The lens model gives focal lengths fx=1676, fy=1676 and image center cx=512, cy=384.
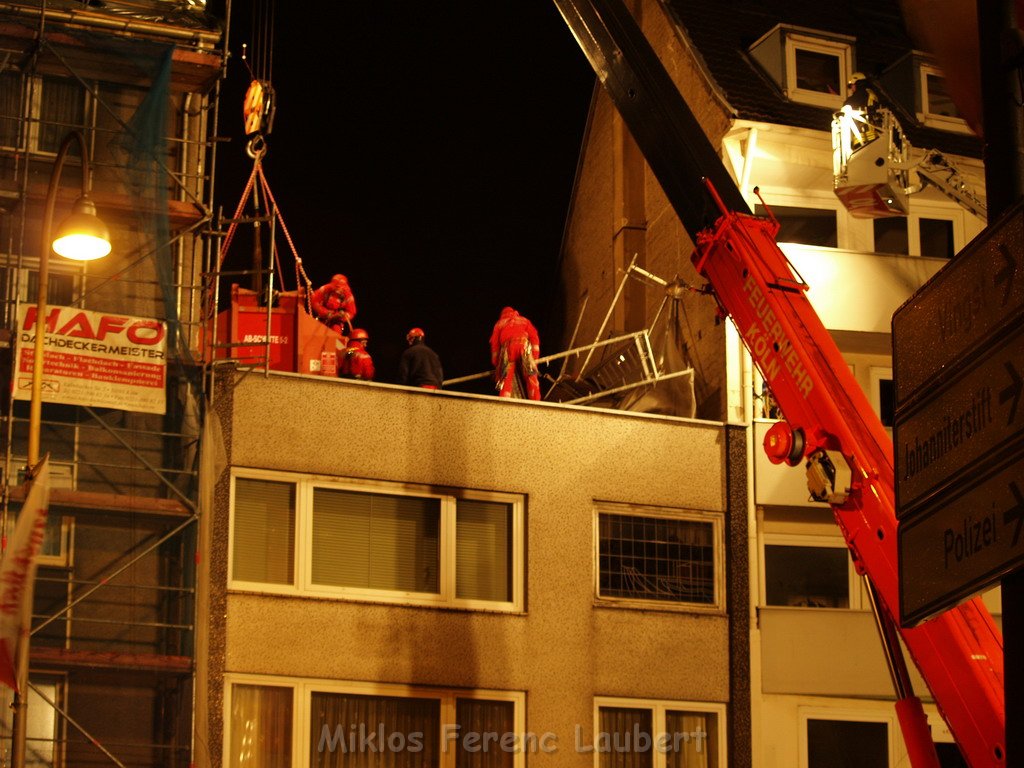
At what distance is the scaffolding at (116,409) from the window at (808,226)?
25.5ft

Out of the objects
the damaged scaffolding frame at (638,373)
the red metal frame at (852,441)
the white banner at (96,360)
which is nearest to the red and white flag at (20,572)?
the white banner at (96,360)

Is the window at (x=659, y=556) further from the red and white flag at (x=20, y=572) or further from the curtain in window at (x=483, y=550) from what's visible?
the red and white flag at (x=20, y=572)

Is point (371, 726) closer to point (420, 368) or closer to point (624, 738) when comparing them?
point (624, 738)

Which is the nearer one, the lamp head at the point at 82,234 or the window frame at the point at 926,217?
the lamp head at the point at 82,234

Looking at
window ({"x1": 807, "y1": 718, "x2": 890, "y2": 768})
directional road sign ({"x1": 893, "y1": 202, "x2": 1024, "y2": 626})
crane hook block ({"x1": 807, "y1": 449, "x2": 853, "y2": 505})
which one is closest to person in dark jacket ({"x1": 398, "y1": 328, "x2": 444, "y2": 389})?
window ({"x1": 807, "y1": 718, "x2": 890, "y2": 768})

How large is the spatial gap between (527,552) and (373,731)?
9.01ft

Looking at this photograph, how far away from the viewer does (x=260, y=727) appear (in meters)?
17.6

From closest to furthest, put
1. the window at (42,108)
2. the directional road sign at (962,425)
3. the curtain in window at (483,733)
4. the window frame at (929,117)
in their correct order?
the directional road sign at (962,425)
the curtain in window at (483,733)
the window at (42,108)
the window frame at (929,117)

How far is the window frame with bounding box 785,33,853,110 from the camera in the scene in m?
24.2

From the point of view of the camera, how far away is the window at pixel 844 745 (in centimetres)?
1967

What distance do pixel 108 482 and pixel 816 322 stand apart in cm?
776

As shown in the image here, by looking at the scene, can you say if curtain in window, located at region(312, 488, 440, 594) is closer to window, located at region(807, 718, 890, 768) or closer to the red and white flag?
the red and white flag

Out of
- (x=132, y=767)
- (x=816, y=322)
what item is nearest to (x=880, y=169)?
(x=816, y=322)

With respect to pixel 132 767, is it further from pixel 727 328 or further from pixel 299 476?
pixel 727 328
